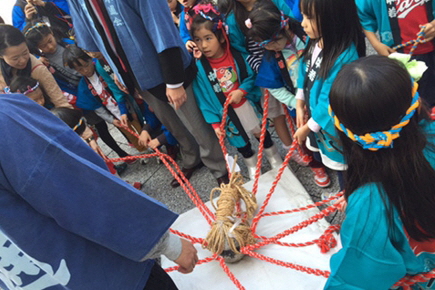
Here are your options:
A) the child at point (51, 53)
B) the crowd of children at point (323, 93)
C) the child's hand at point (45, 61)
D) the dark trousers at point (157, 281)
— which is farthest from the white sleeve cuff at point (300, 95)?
the child's hand at point (45, 61)

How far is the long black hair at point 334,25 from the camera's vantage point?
1.49 metres

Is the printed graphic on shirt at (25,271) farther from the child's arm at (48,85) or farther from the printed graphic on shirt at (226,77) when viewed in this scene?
the child's arm at (48,85)

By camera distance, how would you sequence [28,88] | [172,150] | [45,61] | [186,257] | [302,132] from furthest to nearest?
[172,150] < [45,61] < [28,88] < [302,132] < [186,257]

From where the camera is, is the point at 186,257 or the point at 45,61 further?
the point at 45,61

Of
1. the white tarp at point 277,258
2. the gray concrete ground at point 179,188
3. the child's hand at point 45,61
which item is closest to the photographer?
the white tarp at point 277,258

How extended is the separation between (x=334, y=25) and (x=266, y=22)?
45cm

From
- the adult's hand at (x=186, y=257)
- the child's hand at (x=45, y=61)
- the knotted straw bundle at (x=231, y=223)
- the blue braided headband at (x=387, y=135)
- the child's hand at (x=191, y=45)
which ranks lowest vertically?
the knotted straw bundle at (x=231, y=223)

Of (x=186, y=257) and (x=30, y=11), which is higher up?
(x=30, y=11)

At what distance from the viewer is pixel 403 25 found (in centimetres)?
189

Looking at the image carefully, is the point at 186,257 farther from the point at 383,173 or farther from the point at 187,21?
the point at 187,21

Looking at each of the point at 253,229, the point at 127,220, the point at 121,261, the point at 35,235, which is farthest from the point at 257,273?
the point at 35,235

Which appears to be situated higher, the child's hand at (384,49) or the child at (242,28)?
the child at (242,28)

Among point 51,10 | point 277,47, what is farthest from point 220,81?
point 51,10

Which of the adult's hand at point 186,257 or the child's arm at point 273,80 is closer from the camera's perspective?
the adult's hand at point 186,257
